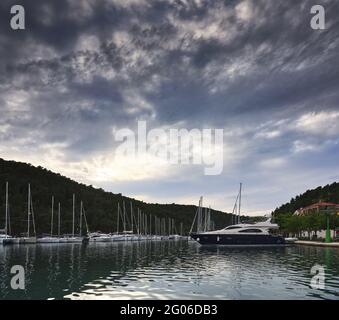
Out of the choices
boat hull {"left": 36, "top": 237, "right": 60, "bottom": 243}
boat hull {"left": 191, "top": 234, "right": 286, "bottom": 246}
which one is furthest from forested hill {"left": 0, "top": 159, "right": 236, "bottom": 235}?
boat hull {"left": 191, "top": 234, "right": 286, "bottom": 246}

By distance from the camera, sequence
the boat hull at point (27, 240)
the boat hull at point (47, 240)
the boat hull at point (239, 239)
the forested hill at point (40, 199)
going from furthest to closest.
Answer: the forested hill at point (40, 199)
the boat hull at point (47, 240)
the boat hull at point (27, 240)
the boat hull at point (239, 239)

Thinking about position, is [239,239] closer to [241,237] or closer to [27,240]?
[241,237]

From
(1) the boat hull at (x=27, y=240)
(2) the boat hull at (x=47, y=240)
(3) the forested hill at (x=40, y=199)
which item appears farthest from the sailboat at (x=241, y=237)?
(3) the forested hill at (x=40, y=199)

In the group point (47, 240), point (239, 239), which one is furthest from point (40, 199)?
point (239, 239)

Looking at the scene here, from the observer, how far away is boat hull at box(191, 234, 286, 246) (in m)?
91.2

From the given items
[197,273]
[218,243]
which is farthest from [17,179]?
[197,273]

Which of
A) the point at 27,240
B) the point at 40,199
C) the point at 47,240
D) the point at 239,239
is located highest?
the point at 40,199

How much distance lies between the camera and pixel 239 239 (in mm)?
91625

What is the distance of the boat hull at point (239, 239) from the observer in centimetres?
9119

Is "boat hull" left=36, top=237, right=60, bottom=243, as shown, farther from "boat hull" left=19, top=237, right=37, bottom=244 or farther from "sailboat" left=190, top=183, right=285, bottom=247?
"sailboat" left=190, top=183, right=285, bottom=247

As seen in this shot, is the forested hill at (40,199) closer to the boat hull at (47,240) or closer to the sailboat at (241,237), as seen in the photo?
the boat hull at (47,240)
